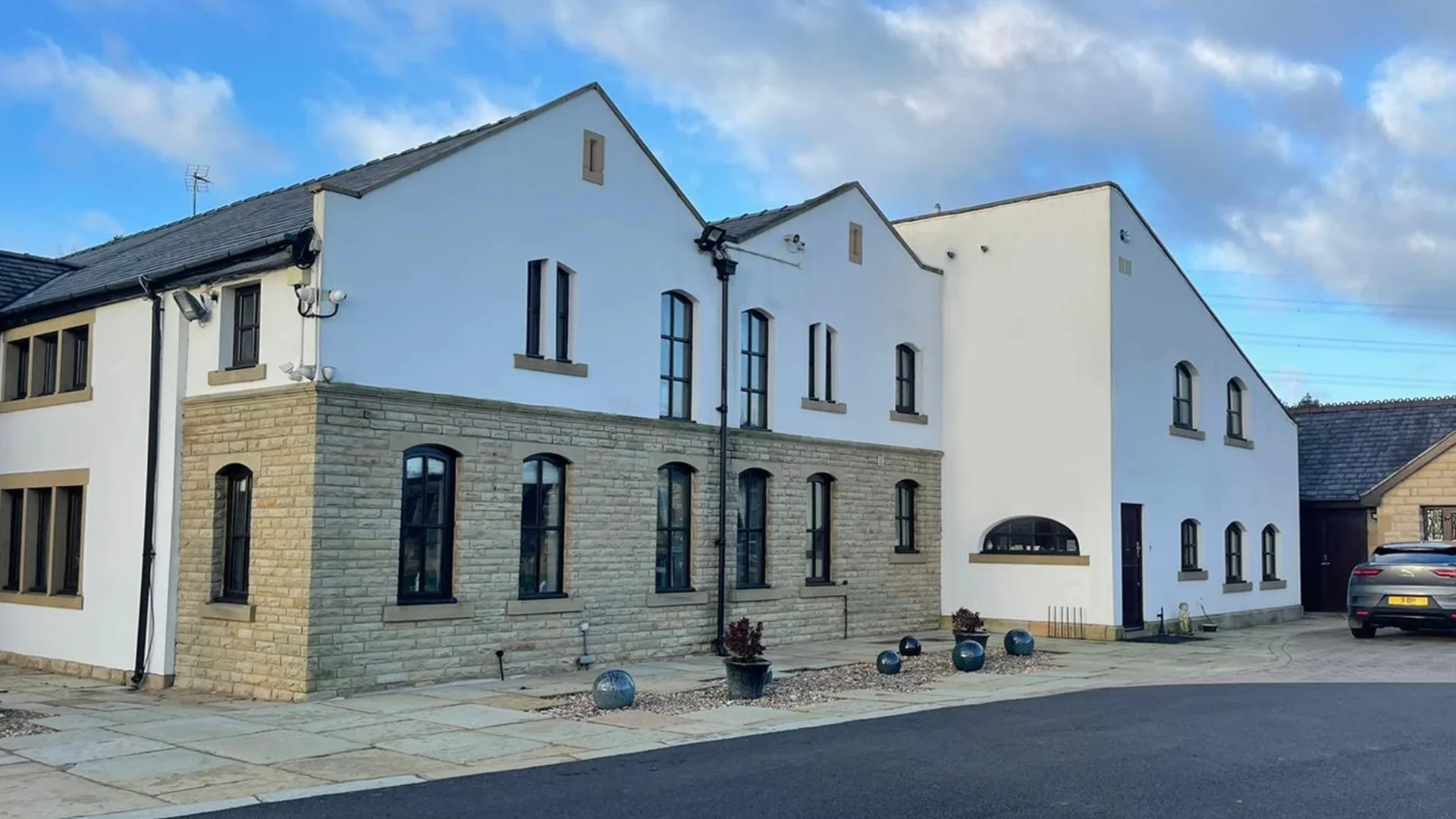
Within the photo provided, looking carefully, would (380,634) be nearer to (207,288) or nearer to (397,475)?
(397,475)

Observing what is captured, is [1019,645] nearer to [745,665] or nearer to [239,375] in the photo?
[745,665]

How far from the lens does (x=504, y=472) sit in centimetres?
1580

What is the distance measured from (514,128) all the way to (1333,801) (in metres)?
12.0

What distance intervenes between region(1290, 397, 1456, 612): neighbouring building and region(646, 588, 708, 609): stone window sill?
1706 centimetres

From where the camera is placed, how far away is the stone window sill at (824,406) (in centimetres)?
2064

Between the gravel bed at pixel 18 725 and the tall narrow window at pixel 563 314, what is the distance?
7313mm

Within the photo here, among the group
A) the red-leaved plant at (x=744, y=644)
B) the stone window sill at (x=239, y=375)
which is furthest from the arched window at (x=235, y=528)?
the red-leaved plant at (x=744, y=644)

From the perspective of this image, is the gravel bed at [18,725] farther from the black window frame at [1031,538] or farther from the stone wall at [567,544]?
the black window frame at [1031,538]

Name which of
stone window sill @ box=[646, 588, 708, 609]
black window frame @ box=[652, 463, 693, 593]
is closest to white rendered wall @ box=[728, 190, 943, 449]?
black window frame @ box=[652, 463, 693, 593]

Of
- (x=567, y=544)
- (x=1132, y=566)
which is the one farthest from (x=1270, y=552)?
(x=567, y=544)

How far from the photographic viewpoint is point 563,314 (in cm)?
1684

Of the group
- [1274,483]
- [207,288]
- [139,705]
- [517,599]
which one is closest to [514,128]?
[207,288]

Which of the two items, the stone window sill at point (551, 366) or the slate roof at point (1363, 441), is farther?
the slate roof at point (1363, 441)

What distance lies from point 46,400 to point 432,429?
6.75m
